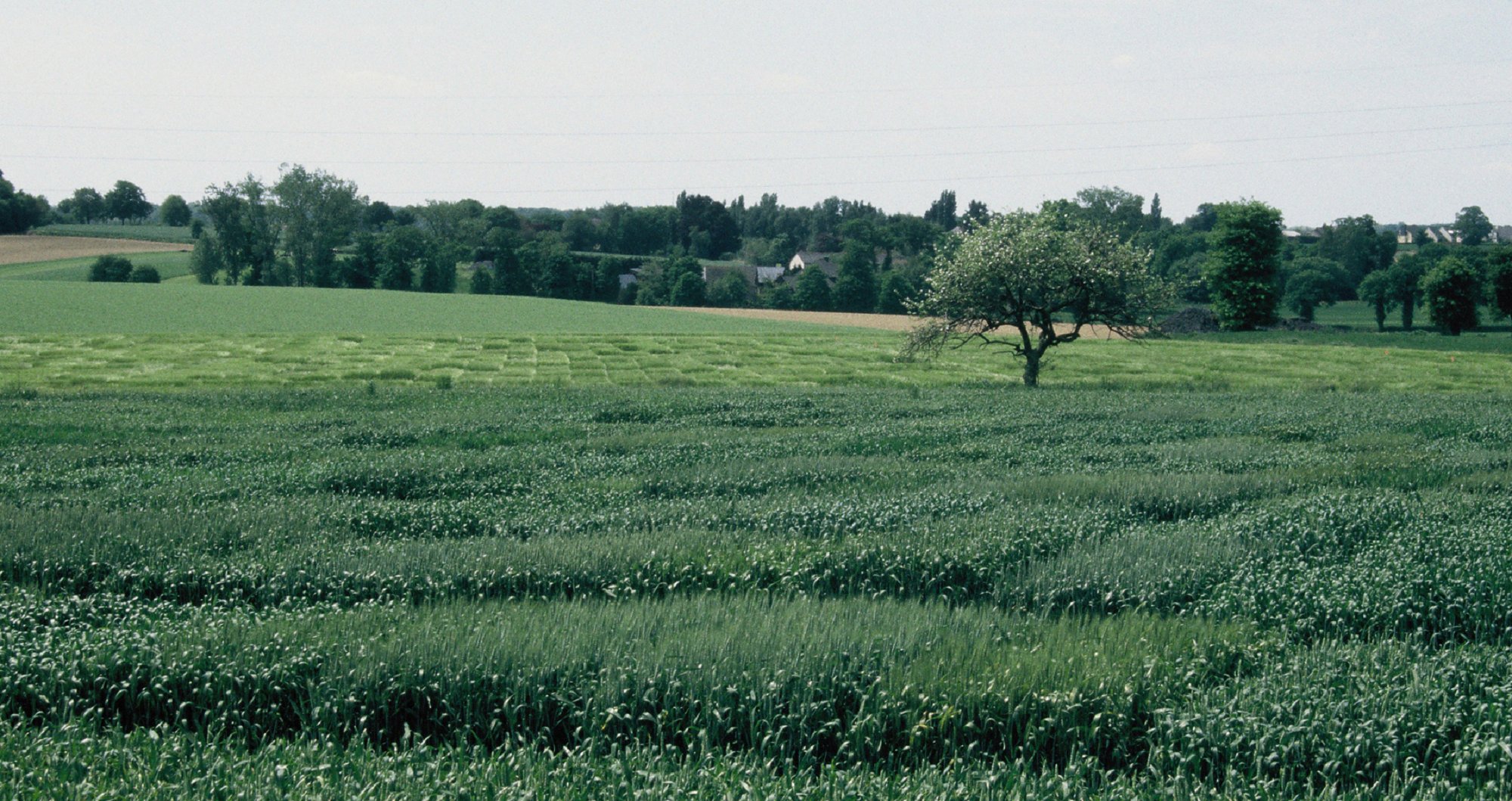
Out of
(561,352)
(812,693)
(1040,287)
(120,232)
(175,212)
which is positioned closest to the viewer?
(812,693)

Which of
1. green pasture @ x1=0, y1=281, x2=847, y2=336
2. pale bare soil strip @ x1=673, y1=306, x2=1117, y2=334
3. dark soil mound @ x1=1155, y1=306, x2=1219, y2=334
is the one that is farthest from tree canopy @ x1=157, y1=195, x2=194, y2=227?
dark soil mound @ x1=1155, y1=306, x2=1219, y2=334

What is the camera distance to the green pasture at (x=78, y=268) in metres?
100

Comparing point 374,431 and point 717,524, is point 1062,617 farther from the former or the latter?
point 374,431

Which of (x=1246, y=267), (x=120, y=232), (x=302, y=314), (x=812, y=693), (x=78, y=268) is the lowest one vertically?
(x=812, y=693)

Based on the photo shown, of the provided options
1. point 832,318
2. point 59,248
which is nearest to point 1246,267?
point 832,318

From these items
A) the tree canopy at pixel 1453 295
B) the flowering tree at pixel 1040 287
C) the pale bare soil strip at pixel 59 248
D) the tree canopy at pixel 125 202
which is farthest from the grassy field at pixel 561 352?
the tree canopy at pixel 125 202

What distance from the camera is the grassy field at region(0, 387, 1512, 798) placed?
15.7 feet

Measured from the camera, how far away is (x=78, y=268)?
347ft

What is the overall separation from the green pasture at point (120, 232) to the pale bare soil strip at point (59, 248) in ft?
24.4

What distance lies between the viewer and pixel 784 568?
26.9ft

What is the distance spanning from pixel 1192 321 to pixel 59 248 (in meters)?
128

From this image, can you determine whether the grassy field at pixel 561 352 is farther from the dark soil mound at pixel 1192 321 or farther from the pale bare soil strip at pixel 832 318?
the dark soil mound at pixel 1192 321

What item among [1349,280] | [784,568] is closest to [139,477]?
[784,568]

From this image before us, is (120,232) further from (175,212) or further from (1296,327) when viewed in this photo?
(1296,327)
